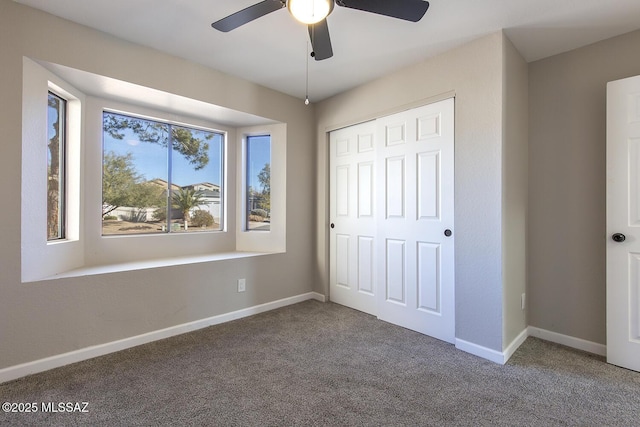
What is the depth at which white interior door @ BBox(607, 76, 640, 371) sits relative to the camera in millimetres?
2027

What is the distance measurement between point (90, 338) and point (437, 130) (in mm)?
3169

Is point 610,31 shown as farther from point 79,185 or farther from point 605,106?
point 79,185

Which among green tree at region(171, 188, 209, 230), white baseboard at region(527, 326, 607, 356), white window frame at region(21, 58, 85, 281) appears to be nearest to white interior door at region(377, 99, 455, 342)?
white baseboard at region(527, 326, 607, 356)

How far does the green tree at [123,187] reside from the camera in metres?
2.76

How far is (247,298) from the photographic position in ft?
10.3

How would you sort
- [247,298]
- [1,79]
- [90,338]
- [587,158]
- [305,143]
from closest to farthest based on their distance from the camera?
[1,79] → [90,338] → [587,158] → [247,298] → [305,143]

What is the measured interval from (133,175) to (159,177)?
238mm

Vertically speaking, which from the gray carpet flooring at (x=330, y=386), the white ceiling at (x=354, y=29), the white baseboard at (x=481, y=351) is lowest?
the gray carpet flooring at (x=330, y=386)

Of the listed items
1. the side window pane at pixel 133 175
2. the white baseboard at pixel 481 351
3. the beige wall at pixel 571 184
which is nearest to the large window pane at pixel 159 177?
the side window pane at pixel 133 175

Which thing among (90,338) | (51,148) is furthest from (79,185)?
(90,338)

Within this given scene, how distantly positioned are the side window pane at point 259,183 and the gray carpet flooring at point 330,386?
57.1 inches

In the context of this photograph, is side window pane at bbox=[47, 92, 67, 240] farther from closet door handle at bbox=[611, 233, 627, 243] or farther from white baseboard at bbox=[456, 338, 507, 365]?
closet door handle at bbox=[611, 233, 627, 243]

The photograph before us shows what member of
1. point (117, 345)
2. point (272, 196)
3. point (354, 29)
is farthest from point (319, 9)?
point (117, 345)

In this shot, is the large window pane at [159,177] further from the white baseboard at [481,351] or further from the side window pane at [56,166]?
the white baseboard at [481,351]
